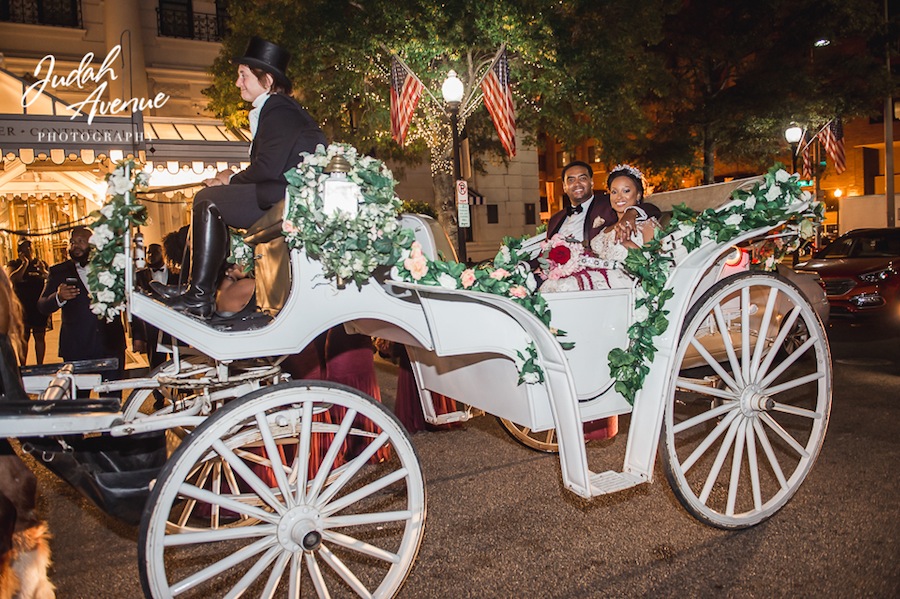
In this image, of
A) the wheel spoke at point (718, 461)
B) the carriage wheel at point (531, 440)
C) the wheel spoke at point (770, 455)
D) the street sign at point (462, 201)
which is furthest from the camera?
the street sign at point (462, 201)

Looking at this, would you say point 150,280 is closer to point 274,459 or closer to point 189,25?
point 274,459

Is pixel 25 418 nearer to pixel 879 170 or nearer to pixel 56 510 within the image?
pixel 56 510

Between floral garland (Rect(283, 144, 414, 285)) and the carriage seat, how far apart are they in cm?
22

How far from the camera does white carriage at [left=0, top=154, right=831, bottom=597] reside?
7.70ft

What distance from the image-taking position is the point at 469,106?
14.3 m

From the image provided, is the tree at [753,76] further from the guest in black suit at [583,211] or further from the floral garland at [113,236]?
the floral garland at [113,236]

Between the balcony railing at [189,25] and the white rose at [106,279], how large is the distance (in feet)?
58.6

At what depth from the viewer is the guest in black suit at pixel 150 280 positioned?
633 centimetres

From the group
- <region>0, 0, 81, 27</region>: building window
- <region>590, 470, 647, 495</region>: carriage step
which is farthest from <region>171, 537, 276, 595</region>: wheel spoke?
<region>0, 0, 81, 27</region>: building window

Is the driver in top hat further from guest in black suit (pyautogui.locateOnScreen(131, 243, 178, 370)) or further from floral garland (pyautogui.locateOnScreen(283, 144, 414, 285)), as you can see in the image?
guest in black suit (pyautogui.locateOnScreen(131, 243, 178, 370))

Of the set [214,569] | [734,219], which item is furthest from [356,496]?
[734,219]

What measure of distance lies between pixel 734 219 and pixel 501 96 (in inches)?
360

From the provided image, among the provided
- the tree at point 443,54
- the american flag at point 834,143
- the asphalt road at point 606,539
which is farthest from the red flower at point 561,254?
the american flag at point 834,143

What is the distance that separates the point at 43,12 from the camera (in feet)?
53.4
